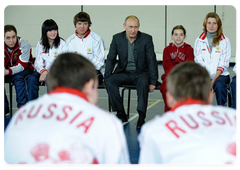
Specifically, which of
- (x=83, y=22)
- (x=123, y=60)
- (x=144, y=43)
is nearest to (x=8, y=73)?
(x=83, y=22)

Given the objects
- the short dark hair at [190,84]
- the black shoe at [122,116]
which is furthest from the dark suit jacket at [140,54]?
the short dark hair at [190,84]

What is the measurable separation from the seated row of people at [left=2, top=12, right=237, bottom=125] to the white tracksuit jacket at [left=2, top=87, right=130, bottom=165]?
3265 millimetres

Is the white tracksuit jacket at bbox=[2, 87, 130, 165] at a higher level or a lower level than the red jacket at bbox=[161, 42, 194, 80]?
lower

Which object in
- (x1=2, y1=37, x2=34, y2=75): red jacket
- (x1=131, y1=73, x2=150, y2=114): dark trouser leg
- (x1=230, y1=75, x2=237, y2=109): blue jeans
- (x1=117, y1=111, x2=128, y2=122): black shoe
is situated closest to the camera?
(x1=230, y1=75, x2=237, y2=109): blue jeans

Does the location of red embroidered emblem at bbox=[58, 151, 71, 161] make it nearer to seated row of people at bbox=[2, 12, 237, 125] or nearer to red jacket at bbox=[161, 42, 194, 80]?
seated row of people at bbox=[2, 12, 237, 125]

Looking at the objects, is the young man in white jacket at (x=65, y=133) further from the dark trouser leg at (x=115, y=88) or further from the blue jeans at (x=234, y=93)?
the dark trouser leg at (x=115, y=88)

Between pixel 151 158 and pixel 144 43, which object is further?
pixel 144 43

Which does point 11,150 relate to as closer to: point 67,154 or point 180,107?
point 67,154

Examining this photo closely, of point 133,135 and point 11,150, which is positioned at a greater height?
point 11,150

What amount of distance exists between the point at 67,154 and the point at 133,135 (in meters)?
3.06

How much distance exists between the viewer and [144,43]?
16.6ft

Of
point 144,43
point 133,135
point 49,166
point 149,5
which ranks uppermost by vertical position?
point 149,5

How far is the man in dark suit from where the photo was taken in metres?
4.95

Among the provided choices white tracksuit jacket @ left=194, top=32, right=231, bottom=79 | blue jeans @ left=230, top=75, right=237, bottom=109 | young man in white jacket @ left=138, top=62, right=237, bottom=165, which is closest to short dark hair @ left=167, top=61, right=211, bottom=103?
young man in white jacket @ left=138, top=62, right=237, bottom=165
